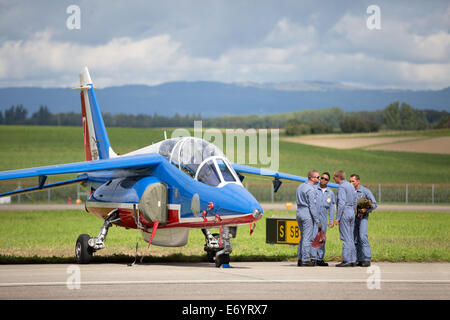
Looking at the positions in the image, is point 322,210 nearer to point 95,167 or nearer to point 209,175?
point 209,175

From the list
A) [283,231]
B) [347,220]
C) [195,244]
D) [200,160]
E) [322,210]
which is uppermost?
[200,160]

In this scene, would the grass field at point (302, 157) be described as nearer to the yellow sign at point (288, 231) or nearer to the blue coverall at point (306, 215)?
the yellow sign at point (288, 231)

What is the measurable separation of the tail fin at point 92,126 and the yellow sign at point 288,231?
240 inches

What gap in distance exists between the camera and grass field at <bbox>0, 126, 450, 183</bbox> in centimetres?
7219

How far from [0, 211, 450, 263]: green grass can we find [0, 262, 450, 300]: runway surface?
2853 mm

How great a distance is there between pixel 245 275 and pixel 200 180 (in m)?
2.59

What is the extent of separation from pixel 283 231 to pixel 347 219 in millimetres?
2547

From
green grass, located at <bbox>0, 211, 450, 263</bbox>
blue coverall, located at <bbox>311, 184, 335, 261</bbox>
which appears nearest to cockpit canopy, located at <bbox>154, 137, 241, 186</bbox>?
blue coverall, located at <bbox>311, 184, 335, 261</bbox>

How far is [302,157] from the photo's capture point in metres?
83.8

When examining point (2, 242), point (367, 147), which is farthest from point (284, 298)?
point (367, 147)

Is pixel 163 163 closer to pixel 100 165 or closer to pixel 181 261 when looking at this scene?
pixel 100 165

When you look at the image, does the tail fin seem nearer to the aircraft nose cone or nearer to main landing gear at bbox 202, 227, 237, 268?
main landing gear at bbox 202, 227, 237, 268

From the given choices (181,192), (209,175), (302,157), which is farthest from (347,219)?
(302,157)

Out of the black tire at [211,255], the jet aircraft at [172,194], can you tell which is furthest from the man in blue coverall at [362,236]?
the black tire at [211,255]
